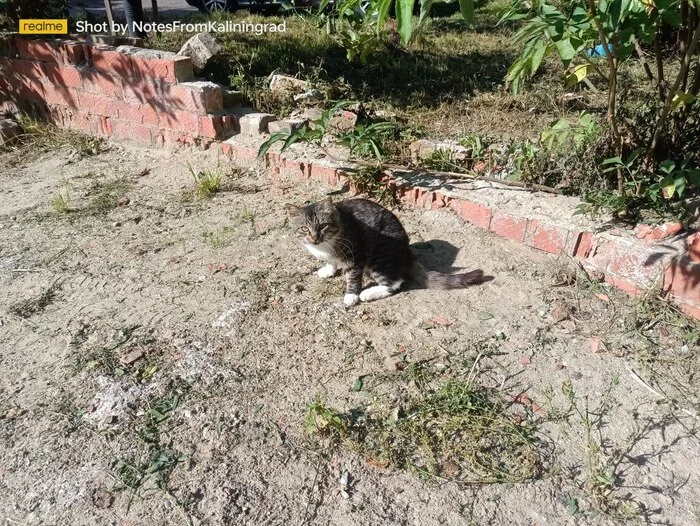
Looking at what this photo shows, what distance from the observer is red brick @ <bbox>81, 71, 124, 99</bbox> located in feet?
16.4

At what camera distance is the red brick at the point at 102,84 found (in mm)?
5004

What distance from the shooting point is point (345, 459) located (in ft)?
7.23

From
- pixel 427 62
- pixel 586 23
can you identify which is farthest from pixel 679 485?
pixel 427 62

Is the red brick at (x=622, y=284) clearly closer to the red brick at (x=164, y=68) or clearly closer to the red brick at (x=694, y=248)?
the red brick at (x=694, y=248)

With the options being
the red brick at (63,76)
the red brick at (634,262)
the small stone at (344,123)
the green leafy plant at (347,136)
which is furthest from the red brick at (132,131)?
the red brick at (634,262)

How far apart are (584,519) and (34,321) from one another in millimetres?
2971

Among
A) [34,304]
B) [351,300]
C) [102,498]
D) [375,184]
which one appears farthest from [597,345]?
[34,304]

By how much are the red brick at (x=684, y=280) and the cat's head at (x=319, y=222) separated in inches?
72.4

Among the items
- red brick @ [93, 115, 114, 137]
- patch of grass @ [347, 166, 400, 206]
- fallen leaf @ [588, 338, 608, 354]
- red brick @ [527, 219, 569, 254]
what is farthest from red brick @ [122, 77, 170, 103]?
fallen leaf @ [588, 338, 608, 354]

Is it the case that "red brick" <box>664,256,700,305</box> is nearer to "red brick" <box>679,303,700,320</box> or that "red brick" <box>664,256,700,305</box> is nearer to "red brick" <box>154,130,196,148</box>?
"red brick" <box>679,303,700,320</box>

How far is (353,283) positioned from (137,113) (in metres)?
3.21

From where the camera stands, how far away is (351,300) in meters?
3.09

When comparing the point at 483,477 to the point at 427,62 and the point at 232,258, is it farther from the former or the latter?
the point at 427,62

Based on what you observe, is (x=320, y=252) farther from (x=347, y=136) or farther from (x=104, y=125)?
(x=104, y=125)
